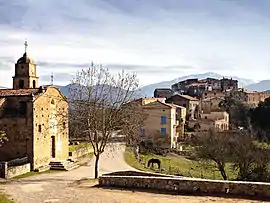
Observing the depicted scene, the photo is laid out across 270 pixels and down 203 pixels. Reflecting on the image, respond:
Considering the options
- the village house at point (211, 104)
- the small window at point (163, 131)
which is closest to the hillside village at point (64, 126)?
the small window at point (163, 131)

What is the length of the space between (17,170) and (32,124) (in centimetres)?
403

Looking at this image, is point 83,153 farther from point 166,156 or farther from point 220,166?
point 220,166

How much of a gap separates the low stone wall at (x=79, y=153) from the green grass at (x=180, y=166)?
4087mm

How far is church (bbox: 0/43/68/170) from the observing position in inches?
1158

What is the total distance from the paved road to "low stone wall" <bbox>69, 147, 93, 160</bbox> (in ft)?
13.7

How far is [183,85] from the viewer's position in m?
125

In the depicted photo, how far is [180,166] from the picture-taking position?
38156mm

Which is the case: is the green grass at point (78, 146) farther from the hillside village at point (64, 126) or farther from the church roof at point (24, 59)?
the church roof at point (24, 59)

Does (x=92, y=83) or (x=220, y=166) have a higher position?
(x=92, y=83)

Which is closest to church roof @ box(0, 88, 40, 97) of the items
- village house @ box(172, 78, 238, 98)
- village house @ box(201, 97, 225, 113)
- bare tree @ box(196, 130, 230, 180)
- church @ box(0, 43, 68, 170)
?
church @ box(0, 43, 68, 170)

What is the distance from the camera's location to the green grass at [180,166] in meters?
32.0

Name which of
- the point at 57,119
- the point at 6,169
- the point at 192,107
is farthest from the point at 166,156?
the point at 192,107

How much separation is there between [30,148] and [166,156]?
772 inches

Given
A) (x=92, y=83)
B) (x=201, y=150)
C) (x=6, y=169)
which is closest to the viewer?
(x=6, y=169)
